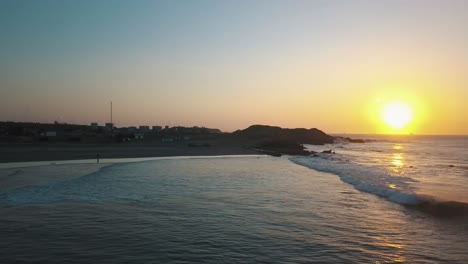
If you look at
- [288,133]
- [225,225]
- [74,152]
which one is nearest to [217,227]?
[225,225]

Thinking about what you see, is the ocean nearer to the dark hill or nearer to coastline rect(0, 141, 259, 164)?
coastline rect(0, 141, 259, 164)

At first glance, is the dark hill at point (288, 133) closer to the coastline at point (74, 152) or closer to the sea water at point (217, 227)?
the coastline at point (74, 152)

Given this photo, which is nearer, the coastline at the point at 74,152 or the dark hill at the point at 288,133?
the coastline at the point at 74,152

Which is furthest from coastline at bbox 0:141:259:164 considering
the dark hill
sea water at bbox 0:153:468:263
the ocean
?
the dark hill

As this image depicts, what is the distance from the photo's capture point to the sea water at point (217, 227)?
1024 cm

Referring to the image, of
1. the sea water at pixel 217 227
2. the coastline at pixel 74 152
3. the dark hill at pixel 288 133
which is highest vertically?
the dark hill at pixel 288 133

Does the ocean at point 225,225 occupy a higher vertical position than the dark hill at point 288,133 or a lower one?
lower

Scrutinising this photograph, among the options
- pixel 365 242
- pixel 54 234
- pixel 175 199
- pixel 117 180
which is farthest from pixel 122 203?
pixel 365 242

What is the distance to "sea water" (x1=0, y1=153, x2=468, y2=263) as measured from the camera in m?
10.2

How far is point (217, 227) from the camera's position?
13266mm

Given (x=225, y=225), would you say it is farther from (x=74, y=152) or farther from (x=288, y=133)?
(x=288, y=133)

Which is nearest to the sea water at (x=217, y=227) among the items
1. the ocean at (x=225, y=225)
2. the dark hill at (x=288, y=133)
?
the ocean at (x=225, y=225)

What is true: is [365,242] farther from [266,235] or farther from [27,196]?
[27,196]

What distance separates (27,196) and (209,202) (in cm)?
873
